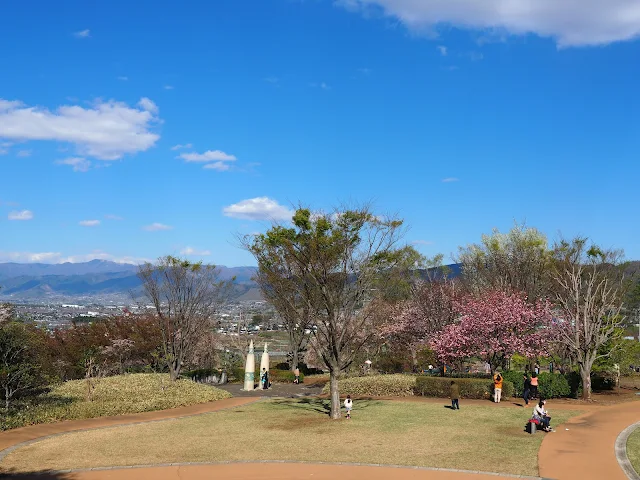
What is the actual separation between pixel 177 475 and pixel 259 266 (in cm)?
2763

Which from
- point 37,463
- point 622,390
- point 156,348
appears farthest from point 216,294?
point 622,390

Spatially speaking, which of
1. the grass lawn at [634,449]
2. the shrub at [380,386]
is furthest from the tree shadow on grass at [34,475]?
the shrub at [380,386]

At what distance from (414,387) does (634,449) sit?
13.7m

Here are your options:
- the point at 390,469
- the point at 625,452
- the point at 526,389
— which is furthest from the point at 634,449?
the point at 526,389

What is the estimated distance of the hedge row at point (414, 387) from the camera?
89.1 ft

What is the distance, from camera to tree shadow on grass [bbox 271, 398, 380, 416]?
82.5 ft

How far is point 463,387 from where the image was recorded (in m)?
27.6

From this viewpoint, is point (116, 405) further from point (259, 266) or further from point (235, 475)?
point (259, 266)

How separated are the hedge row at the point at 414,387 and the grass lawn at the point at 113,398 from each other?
24.2 feet

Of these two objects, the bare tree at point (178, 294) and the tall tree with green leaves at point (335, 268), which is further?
the bare tree at point (178, 294)

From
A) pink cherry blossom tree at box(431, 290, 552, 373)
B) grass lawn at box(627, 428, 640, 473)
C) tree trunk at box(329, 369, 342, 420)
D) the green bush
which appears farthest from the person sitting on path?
pink cherry blossom tree at box(431, 290, 552, 373)

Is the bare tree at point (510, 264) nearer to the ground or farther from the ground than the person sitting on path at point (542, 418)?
farther from the ground

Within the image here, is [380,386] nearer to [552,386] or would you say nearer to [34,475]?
[552,386]

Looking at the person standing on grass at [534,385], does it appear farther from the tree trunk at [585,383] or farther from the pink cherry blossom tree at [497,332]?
the pink cherry blossom tree at [497,332]
